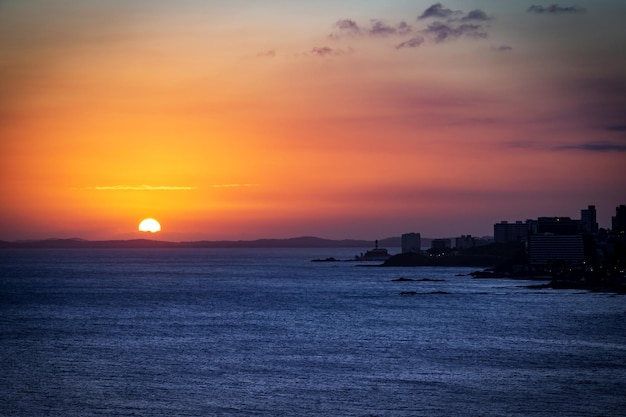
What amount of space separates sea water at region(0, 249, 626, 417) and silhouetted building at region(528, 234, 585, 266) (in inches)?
3064

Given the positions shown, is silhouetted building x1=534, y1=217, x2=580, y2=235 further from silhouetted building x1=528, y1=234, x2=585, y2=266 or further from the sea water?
the sea water

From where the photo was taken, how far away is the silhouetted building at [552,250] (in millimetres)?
172500

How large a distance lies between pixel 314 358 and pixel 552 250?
5232 inches

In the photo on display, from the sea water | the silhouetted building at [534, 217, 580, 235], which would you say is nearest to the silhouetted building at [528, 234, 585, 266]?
the silhouetted building at [534, 217, 580, 235]

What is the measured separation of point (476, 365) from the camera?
46594mm

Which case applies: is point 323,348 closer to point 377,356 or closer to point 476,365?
point 377,356

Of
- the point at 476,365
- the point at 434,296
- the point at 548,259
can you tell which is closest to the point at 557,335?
the point at 476,365

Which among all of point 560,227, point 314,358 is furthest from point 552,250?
point 314,358

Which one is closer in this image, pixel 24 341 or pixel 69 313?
pixel 24 341

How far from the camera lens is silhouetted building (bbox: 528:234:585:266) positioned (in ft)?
566

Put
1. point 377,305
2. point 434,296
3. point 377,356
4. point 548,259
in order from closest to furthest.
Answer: point 377,356 < point 377,305 < point 434,296 < point 548,259

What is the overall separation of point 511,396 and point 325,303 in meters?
57.7

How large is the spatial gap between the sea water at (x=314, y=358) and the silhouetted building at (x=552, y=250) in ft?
255

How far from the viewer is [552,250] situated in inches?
6786
